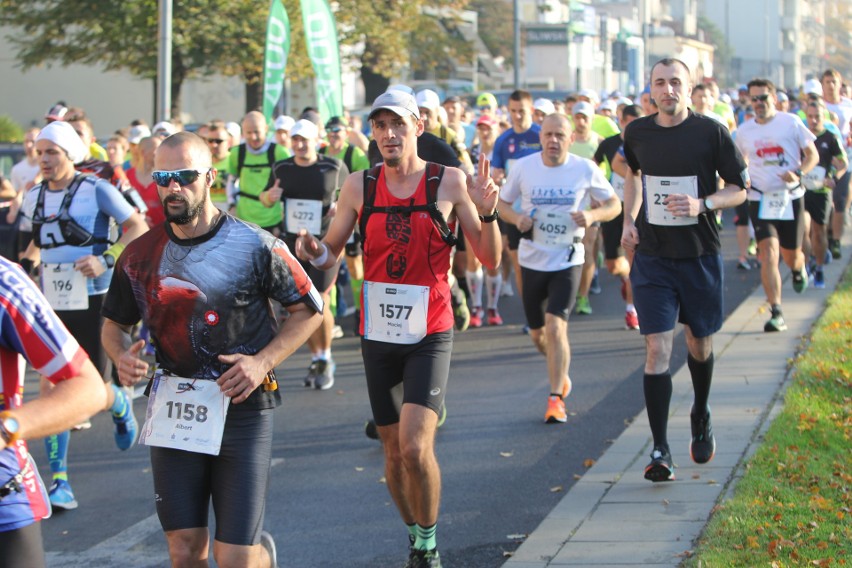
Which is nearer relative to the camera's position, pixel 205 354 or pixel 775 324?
pixel 205 354

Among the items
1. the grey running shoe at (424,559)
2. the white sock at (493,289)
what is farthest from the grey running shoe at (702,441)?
the white sock at (493,289)

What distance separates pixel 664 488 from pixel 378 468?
1854mm

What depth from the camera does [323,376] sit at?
1062cm

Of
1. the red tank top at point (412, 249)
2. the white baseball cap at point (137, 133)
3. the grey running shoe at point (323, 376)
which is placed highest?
the red tank top at point (412, 249)

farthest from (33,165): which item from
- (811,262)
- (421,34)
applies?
(421,34)

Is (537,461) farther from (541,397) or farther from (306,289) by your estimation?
(306,289)

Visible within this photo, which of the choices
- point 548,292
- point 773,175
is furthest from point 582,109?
Result: point 548,292

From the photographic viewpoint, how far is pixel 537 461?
26.0 feet

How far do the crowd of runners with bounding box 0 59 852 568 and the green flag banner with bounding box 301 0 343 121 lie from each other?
3573mm

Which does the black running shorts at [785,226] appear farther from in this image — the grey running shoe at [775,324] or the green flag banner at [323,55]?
the green flag banner at [323,55]

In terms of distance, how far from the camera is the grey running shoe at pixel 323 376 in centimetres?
1059

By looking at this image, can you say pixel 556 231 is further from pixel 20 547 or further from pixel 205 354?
pixel 20 547

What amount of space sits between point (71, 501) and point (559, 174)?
410cm

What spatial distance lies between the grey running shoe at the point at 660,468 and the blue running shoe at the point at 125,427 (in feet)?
10.1
